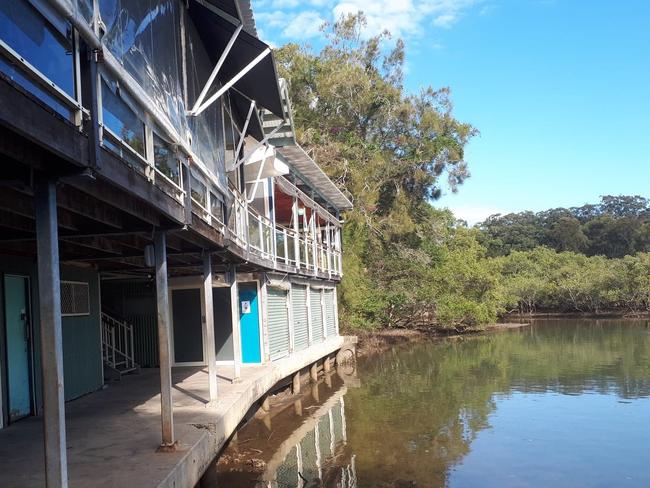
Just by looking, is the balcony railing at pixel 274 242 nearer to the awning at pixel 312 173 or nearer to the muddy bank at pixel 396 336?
the awning at pixel 312 173

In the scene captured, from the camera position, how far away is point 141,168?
18.8 feet

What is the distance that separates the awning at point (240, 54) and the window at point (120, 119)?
364 cm

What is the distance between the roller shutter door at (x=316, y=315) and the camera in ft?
68.1

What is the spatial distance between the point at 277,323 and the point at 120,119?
11.7 metres

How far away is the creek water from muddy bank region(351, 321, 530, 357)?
5.73 metres

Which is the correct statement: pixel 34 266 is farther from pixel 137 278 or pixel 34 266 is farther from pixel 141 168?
pixel 137 278

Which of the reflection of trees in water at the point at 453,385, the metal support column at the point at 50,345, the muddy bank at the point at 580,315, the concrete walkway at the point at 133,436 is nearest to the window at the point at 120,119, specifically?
the metal support column at the point at 50,345

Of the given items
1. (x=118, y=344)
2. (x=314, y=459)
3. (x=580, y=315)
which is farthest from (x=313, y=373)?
(x=580, y=315)

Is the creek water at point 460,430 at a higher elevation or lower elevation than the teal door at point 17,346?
lower

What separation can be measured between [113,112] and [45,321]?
199cm

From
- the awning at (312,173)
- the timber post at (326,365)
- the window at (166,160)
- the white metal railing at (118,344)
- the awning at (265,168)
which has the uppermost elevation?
the awning at (312,173)

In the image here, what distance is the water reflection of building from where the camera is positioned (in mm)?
9148

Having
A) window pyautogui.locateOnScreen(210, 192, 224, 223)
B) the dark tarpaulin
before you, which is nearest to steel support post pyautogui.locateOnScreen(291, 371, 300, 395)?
window pyautogui.locateOnScreen(210, 192, 224, 223)

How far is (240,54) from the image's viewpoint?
32.1 ft
